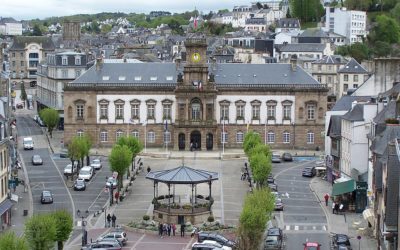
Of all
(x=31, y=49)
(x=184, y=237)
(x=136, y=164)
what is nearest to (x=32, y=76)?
(x=31, y=49)

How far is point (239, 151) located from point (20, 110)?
64.1 meters

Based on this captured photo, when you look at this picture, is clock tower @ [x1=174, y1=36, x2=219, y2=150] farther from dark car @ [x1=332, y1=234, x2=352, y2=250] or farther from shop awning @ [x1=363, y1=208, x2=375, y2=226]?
dark car @ [x1=332, y1=234, x2=352, y2=250]

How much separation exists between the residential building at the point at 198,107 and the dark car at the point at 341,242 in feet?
165

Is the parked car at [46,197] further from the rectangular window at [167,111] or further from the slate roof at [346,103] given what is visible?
the rectangular window at [167,111]

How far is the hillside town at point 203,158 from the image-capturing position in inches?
2267

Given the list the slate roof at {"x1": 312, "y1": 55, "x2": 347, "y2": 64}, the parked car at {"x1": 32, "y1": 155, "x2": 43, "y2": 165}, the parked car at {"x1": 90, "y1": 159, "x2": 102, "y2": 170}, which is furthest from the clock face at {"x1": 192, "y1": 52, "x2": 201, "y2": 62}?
the slate roof at {"x1": 312, "y1": 55, "x2": 347, "y2": 64}

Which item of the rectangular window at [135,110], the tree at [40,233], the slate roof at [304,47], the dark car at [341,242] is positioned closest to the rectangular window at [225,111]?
the rectangular window at [135,110]

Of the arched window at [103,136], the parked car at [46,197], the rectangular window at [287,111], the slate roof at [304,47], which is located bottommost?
the parked car at [46,197]

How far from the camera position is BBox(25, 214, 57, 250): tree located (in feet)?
156

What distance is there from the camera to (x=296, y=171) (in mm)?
91812

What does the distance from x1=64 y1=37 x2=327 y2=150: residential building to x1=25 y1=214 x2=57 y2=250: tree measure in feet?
193

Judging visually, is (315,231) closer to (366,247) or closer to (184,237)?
(366,247)

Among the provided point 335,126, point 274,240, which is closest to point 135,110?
point 335,126

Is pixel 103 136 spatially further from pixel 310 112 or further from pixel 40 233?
pixel 40 233
